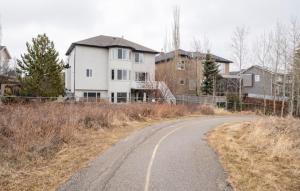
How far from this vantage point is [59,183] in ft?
33.3

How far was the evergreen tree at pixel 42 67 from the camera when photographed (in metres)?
36.9

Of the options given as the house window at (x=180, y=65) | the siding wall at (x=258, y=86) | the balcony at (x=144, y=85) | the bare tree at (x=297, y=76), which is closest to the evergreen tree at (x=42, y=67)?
the balcony at (x=144, y=85)

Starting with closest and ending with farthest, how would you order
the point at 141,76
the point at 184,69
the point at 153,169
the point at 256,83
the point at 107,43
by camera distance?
1. the point at 153,169
2. the point at 107,43
3. the point at 141,76
4. the point at 184,69
5. the point at 256,83

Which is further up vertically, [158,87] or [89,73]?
[89,73]

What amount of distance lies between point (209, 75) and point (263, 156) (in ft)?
137

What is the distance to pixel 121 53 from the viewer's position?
50.6m

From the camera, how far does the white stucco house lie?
49.2 metres

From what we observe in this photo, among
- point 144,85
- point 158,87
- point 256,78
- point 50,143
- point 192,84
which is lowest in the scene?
point 50,143

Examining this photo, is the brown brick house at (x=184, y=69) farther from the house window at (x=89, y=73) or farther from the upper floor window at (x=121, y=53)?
the house window at (x=89, y=73)

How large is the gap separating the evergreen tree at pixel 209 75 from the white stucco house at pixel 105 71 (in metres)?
9.19

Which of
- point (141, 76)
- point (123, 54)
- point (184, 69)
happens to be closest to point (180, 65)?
point (184, 69)

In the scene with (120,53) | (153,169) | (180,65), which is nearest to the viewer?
(153,169)

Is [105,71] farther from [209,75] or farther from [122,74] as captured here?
[209,75]

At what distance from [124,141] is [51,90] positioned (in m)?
21.3
